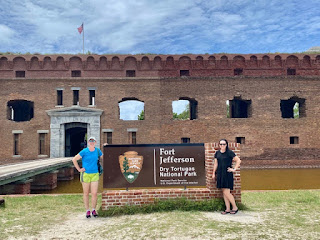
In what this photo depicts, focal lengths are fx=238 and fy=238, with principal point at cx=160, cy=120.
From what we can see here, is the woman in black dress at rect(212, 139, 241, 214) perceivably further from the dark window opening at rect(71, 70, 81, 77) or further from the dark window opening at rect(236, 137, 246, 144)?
the dark window opening at rect(71, 70, 81, 77)

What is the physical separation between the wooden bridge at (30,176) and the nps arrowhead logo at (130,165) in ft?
Answer: 18.3

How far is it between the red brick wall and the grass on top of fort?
1.29 ft

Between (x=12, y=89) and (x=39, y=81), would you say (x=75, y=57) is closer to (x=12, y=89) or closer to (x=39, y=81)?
(x=39, y=81)

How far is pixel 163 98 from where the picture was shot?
61.6 feet

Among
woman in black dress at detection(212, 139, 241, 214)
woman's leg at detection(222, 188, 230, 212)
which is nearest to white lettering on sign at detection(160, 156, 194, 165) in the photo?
woman in black dress at detection(212, 139, 241, 214)

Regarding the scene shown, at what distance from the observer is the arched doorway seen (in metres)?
18.8

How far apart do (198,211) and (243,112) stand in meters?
18.7

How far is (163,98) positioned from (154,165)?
1353 cm

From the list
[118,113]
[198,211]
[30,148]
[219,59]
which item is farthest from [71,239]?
[219,59]

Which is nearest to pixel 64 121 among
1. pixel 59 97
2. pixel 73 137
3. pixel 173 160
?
pixel 59 97

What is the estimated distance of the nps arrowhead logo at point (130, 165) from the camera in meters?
5.42

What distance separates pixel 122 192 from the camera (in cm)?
525

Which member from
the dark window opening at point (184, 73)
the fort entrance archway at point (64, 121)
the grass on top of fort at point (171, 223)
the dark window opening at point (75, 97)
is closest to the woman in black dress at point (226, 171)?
the grass on top of fort at point (171, 223)

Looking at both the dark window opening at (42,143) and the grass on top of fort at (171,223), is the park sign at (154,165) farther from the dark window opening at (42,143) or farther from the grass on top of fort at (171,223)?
the dark window opening at (42,143)
